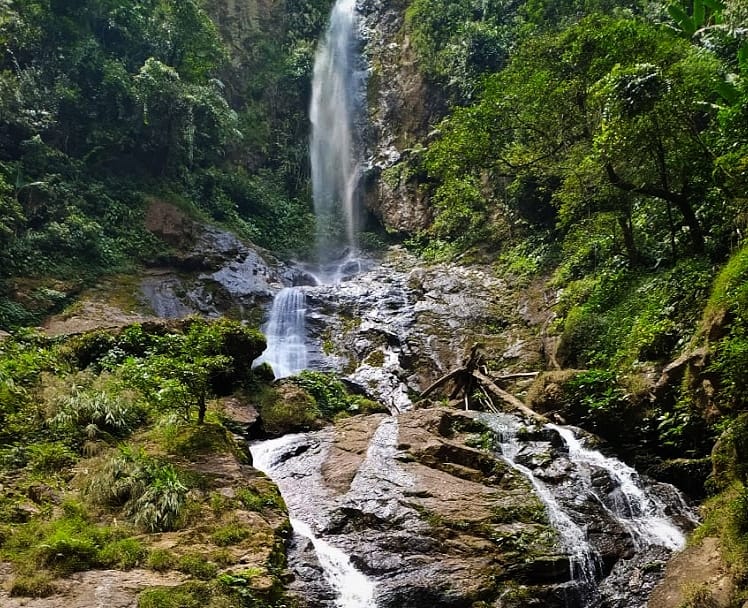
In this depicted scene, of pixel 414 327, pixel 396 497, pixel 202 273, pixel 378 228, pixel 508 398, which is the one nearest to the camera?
pixel 396 497

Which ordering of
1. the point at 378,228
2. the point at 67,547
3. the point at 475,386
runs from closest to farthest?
the point at 67,547
the point at 475,386
the point at 378,228

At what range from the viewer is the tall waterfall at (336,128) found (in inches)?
1113

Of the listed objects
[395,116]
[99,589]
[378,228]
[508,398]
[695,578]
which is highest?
[395,116]

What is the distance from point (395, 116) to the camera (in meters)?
28.8

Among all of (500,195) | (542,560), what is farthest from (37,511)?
(500,195)

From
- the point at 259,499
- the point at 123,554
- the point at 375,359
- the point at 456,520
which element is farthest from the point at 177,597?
the point at 375,359

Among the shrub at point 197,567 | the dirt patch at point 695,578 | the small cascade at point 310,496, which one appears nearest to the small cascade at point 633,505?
the dirt patch at point 695,578

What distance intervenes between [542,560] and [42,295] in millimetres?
15665

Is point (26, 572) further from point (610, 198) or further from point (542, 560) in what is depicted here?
point (610, 198)

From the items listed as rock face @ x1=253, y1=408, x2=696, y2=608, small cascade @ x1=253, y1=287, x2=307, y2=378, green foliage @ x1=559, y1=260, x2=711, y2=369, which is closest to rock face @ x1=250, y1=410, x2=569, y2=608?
rock face @ x1=253, y1=408, x2=696, y2=608

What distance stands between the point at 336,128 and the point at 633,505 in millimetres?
26821

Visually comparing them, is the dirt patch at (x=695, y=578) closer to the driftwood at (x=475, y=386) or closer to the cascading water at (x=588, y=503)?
the cascading water at (x=588, y=503)

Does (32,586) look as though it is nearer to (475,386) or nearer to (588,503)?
(588,503)

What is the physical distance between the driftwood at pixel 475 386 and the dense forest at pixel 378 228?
2.84 feet
